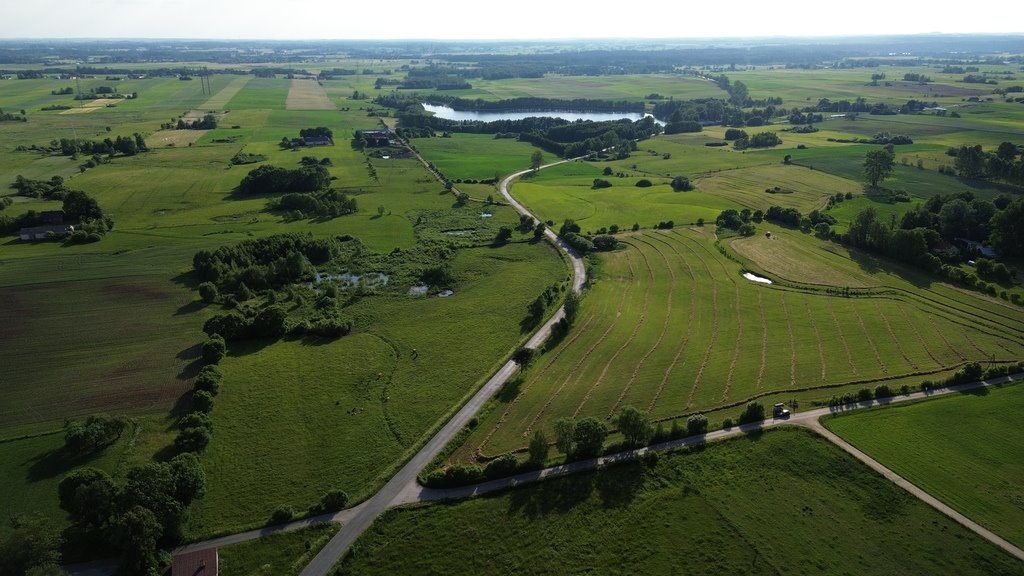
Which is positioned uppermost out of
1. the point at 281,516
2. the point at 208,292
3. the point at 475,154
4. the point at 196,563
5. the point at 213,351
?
the point at 475,154

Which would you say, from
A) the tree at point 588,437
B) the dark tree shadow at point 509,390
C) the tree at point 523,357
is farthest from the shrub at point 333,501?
the tree at point 523,357

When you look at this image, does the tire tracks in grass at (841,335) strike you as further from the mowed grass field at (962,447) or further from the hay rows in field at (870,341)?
the mowed grass field at (962,447)

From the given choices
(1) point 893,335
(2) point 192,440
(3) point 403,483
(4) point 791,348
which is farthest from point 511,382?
(1) point 893,335

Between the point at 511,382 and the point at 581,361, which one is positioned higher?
the point at 581,361

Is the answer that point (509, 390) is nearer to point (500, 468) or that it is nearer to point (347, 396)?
point (500, 468)

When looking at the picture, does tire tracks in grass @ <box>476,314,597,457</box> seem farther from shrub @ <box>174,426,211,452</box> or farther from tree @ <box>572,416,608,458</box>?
shrub @ <box>174,426,211,452</box>

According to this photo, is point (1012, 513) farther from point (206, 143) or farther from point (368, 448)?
point (206, 143)
